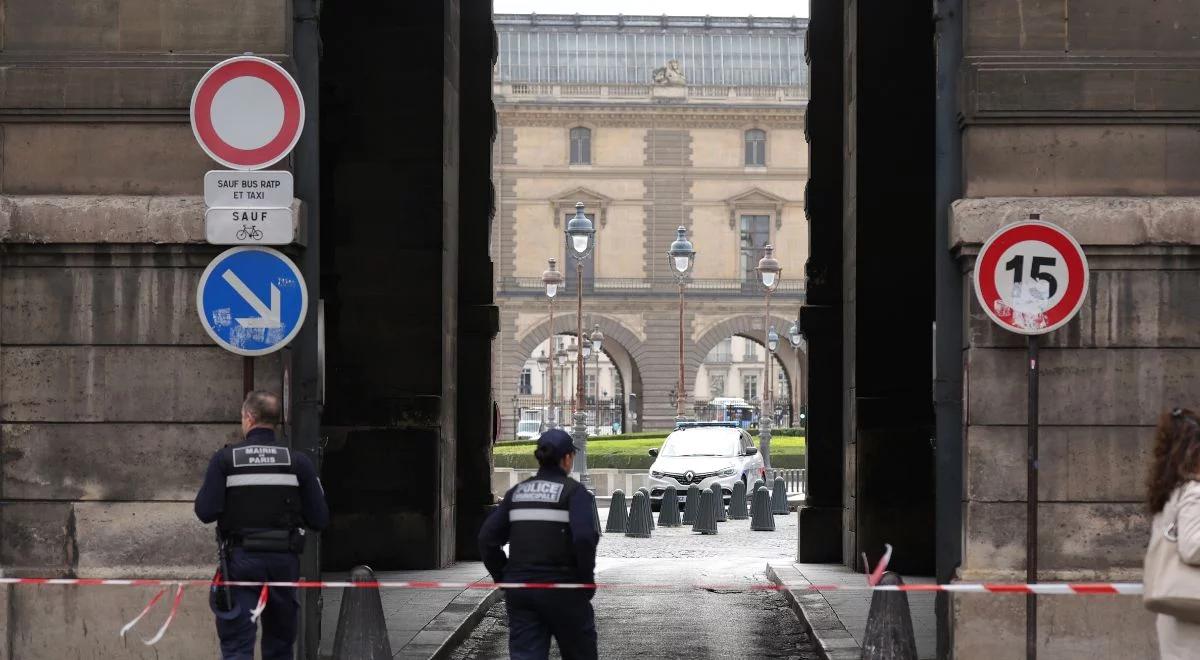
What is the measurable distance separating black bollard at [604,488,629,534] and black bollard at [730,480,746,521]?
3.87 meters

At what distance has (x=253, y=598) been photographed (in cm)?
895

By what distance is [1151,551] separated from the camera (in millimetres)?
7020

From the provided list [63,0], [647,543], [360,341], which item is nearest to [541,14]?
[647,543]

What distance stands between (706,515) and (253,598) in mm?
20056

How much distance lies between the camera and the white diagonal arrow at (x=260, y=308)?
9492 mm

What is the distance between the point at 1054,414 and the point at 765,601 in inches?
282

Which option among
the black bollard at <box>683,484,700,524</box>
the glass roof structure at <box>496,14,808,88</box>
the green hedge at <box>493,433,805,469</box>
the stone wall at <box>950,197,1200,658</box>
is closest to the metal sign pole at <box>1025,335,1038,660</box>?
the stone wall at <box>950,197,1200,658</box>

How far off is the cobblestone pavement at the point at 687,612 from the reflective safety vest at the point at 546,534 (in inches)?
142

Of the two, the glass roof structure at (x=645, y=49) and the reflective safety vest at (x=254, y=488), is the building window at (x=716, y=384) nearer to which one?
the glass roof structure at (x=645, y=49)

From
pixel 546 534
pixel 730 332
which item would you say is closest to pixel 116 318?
pixel 546 534

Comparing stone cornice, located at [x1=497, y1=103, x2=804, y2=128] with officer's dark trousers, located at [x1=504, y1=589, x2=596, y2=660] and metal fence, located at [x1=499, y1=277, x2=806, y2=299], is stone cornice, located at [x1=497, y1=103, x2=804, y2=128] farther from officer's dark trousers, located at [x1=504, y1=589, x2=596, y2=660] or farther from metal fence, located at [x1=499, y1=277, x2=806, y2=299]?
officer's dark trousers, located at [x1=504, y1=589, x2=596, y2=660]

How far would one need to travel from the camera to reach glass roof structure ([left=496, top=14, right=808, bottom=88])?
285 ft

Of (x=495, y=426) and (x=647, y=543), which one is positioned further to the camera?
(x=647, y=543)

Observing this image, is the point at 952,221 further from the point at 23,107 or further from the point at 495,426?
the point at 495,426
